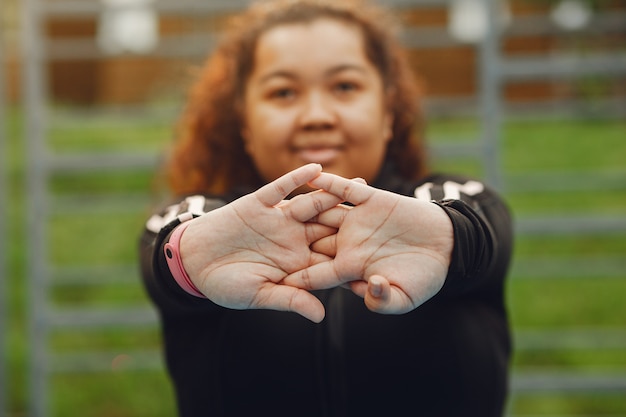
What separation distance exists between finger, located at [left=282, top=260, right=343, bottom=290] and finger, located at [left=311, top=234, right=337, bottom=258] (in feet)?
0.08

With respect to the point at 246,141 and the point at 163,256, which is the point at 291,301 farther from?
the point at 246,141

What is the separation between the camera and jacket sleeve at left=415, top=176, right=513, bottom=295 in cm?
111

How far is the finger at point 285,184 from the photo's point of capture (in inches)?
42.2

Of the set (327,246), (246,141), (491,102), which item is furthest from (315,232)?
(491,102)

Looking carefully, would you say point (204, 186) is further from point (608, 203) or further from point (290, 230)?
point (608, 203)

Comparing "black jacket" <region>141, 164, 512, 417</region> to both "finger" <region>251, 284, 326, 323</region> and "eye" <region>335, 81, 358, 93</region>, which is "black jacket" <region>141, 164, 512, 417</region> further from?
"eye" <region>335, 81, 358, 93</region>

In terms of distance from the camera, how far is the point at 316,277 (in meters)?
1.10

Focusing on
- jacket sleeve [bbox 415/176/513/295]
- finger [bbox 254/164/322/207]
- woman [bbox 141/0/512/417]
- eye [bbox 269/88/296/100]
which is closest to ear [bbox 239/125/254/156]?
woman [bbox 141/0/512/417]

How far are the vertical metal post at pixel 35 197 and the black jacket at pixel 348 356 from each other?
159 cm

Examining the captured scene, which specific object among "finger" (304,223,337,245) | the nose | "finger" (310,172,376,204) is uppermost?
the nose

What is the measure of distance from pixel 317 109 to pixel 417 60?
112 inches

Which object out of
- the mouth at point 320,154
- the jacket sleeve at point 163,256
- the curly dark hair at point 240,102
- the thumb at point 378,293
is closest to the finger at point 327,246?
the thumb at point 378,293

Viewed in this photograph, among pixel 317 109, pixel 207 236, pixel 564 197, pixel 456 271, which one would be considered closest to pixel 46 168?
pixel 317 109

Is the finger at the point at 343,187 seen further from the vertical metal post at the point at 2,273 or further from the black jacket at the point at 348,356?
the vertical metal post at the point at 2,273
